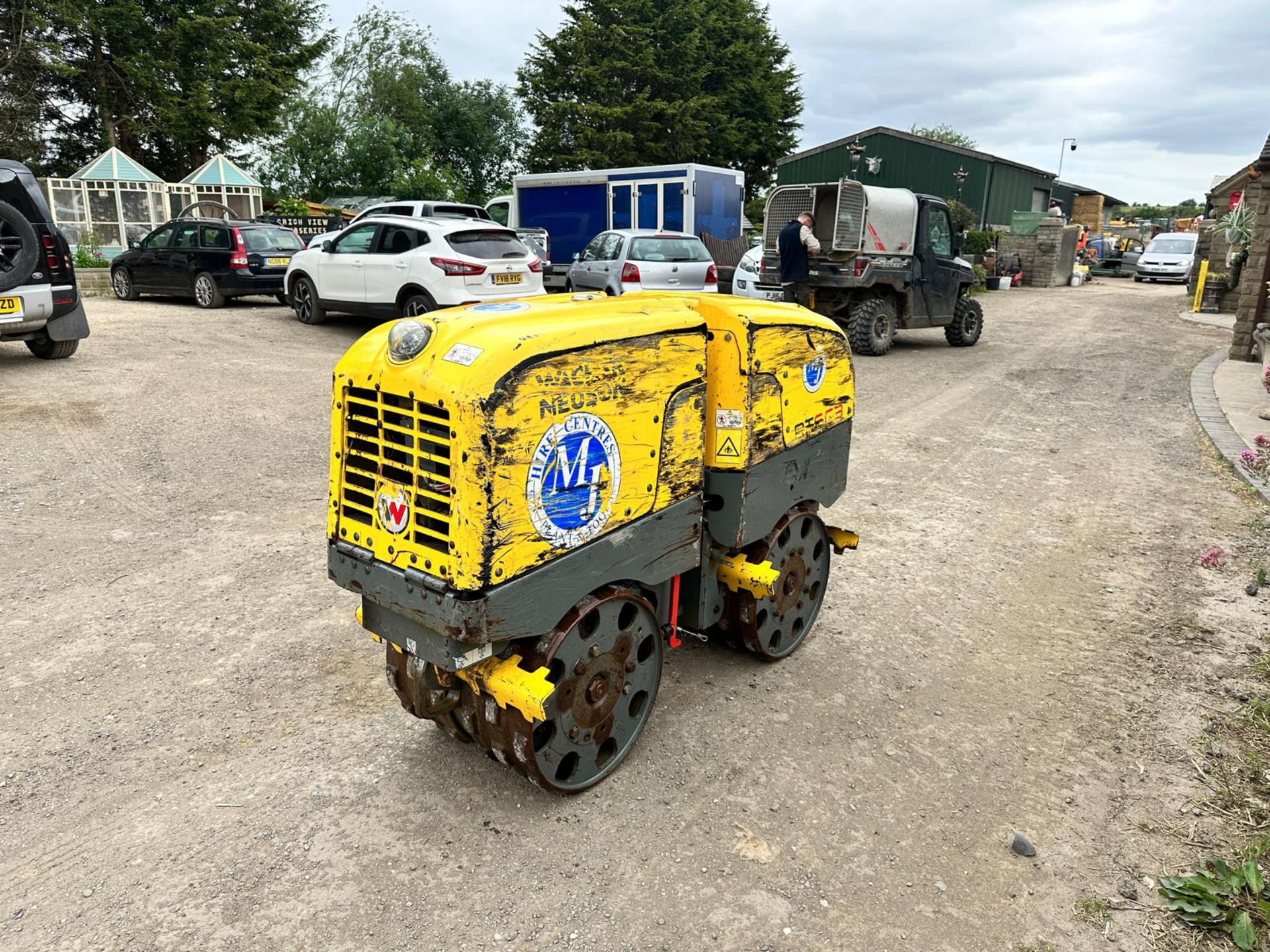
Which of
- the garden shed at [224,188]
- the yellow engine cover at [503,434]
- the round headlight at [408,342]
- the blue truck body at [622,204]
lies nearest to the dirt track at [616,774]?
the yellow engine cover at [503,434]

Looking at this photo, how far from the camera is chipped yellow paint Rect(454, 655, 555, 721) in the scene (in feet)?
8.57

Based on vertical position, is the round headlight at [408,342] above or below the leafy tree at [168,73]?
below

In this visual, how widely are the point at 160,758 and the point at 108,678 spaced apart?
75 centimetres

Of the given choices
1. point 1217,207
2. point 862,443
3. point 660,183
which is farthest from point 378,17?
point 862,443

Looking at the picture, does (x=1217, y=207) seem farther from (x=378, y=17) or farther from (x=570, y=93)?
(x=378, y=17)

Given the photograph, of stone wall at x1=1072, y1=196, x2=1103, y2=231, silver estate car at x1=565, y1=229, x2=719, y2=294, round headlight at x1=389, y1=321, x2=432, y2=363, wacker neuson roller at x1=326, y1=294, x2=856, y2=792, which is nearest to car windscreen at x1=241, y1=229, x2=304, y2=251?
silver estate car at x1=565, y1=229, x2=719, y2=294

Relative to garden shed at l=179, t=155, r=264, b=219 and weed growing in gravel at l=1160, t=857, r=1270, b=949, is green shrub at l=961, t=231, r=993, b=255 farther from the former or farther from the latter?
weed growing in gravel at l=1160, t=857, r=1270, b=949

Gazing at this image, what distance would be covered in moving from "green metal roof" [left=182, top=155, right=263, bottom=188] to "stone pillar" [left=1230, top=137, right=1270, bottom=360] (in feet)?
79.7

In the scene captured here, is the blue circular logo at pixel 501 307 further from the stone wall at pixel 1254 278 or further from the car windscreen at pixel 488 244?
the stone wall at pixel 1254 278

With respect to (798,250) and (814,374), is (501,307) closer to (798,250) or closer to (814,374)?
(814,374)

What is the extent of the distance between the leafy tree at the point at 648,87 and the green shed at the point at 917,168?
4411mm

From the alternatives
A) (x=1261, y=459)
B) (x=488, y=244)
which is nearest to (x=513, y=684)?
(x=1261, y=459)

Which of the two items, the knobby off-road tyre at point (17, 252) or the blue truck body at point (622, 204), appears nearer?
the knobby off-road tyre at point (17, 252)

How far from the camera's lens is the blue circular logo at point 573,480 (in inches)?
102
